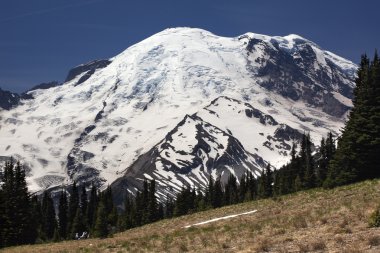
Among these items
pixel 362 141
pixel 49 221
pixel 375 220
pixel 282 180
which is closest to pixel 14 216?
pixel 362 141

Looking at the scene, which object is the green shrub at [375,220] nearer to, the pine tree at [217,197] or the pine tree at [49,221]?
the pine tree at [49,221]

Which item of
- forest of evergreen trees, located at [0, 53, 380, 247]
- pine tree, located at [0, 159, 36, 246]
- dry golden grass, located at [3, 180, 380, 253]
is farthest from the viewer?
pine tree, located at [0, 159, 36, 246]

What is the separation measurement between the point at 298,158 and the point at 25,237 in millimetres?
89608

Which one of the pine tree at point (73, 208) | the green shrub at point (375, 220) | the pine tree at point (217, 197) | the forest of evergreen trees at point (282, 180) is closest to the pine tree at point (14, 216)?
the forest of evergreen trees at point (282, 180)

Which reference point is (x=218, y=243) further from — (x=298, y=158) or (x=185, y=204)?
(x=298, y=158)

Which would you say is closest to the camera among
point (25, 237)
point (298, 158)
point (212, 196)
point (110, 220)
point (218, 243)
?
point (218, 243)

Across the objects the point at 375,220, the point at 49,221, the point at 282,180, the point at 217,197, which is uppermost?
the point at 282,180

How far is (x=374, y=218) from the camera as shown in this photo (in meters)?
23.0

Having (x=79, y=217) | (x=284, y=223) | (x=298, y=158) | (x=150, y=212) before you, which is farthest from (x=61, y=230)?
(x=284, y=223)

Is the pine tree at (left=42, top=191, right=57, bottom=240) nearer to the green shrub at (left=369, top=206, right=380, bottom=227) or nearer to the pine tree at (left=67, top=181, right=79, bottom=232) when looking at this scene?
the pine tree at (left=67, top=181, right=79, bottom=232)

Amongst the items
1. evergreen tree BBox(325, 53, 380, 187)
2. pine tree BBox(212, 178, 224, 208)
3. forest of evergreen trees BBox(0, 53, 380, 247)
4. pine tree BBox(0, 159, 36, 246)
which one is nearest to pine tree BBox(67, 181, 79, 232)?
forest of evergreen trees BBox(0, 53, 380, 247)

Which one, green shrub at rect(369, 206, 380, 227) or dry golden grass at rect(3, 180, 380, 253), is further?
green shrub at rect(369, 206, 380, 227)

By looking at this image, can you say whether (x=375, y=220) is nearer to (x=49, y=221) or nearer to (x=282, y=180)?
(x=282, y=180)

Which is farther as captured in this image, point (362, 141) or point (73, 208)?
point (73, 208)
